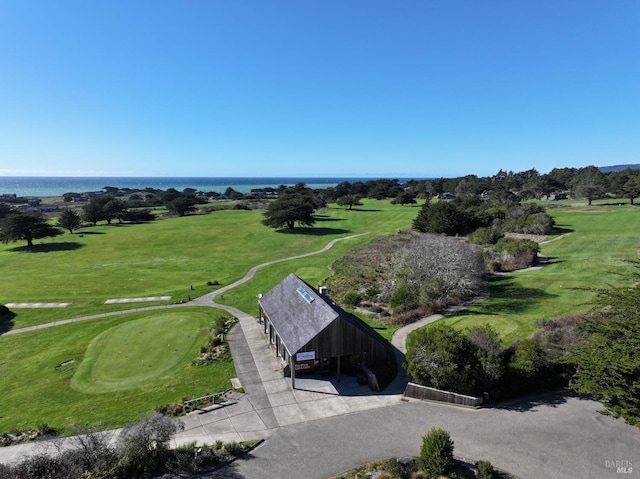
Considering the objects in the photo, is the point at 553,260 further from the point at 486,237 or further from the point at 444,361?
the point at 444,361

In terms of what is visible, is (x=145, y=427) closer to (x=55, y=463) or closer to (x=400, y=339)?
(x=55, y=463)

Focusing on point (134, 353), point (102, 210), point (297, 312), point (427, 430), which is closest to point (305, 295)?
point (297, 312)

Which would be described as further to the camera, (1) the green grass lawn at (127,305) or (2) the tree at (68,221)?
(2) the tree at (68,221)

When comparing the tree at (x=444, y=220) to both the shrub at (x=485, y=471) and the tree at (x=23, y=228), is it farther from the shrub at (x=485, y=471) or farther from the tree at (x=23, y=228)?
the tree at (x=23, y=228)

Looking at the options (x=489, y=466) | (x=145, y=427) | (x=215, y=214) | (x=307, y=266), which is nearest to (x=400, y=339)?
(x=489, y=466)

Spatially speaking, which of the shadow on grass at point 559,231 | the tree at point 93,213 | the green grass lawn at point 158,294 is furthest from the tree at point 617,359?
the tree at point 93,213

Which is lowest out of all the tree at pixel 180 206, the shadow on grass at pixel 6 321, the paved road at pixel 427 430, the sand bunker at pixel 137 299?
the shadow on grass at pixel 6 321

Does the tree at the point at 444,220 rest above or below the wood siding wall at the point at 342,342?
above
